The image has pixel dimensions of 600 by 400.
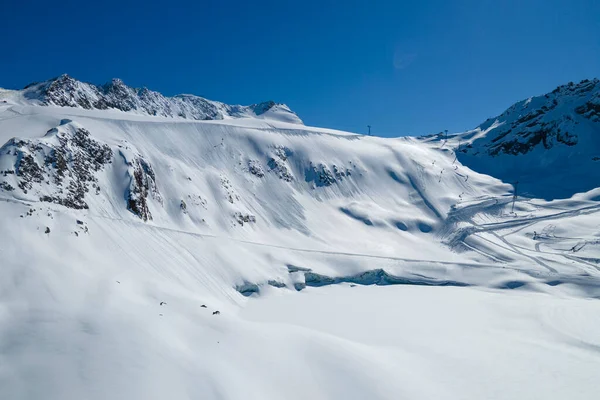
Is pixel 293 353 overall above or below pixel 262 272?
below

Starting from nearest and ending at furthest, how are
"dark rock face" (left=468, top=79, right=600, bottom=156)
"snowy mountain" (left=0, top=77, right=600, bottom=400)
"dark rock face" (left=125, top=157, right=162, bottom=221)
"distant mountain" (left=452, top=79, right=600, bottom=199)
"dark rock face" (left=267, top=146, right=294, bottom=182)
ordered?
"snowy mountain" (left=0, top=77, right=600, bottom=400) → "dark rock face" (left=125, top=157, right=162, bottom=221) → "dark rock face" (left=267, top=146, right=294, bottom=182) → "distant mountain" (left=452, top=79, right=600, bottom=199) → "dark rock face" (left=468, top=79, right=600, bottom=156)

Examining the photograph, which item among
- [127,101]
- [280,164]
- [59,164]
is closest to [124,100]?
[127,101]

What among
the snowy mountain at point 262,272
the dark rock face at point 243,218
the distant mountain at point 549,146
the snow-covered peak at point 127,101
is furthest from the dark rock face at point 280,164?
the distant mountain at point 549,146

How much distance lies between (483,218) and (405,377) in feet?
189

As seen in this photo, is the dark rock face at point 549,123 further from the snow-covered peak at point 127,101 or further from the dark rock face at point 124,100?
the dark rock face at point 124,100

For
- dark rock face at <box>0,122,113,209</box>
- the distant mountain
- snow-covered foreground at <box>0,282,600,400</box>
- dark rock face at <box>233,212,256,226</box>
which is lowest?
snow-covered foreground at <box>0,282,600,400</box>

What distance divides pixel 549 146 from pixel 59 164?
10973 centimetres

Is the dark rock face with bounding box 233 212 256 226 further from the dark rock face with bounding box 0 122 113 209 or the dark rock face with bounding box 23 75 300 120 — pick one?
the dark rock face with bounding box 23 75 300 120

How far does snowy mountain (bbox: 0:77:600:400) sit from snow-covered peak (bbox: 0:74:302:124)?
3.21ft

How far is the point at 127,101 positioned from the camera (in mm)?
119312

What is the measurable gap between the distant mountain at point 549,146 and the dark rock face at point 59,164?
84.1 metres

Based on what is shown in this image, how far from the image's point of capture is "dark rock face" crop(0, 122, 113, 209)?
2916 cm

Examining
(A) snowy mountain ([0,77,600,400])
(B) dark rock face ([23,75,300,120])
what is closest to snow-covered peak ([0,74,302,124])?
(B) dark rock face ([23,75,300,120])

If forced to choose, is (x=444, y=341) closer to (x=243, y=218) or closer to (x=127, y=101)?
(x=243, y=218)
